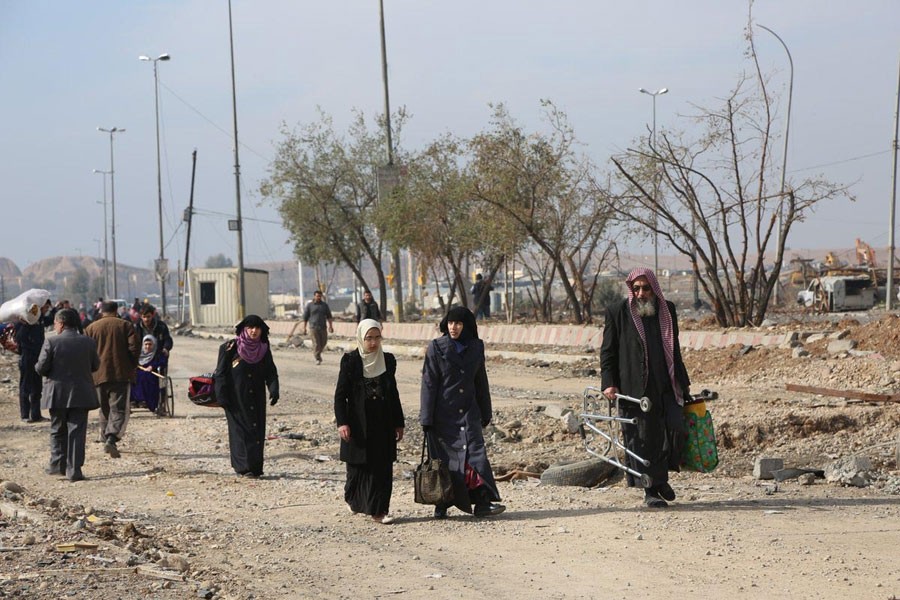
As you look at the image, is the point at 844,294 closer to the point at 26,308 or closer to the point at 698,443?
the point at 26,308

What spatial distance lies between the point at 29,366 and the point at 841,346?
37.5ft

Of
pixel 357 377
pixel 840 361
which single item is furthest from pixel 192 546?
pixel 840 361

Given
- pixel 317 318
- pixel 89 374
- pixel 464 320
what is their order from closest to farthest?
pixel 464 320, pixel 89 374, pixel 317 318

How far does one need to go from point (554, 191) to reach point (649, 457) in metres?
26.2

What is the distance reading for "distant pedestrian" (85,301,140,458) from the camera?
13281mm

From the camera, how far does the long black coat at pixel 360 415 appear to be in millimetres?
8633

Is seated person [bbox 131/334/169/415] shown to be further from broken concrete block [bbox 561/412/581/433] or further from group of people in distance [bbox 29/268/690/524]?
A: group of people in distance [bbox 29/268/690/524]

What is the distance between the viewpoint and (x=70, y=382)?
1158 centimetres

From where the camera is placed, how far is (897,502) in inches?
351

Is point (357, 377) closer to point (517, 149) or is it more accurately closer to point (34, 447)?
point (34, 447)

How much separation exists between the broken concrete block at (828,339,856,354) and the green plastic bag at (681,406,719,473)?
435 inches

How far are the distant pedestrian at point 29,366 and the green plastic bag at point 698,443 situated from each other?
35.2 ft

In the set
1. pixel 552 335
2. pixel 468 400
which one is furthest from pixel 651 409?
pixel 552 335

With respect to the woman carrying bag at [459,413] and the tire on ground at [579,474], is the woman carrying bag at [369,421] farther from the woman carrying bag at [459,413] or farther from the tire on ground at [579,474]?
the tire on ground at [579,474]
